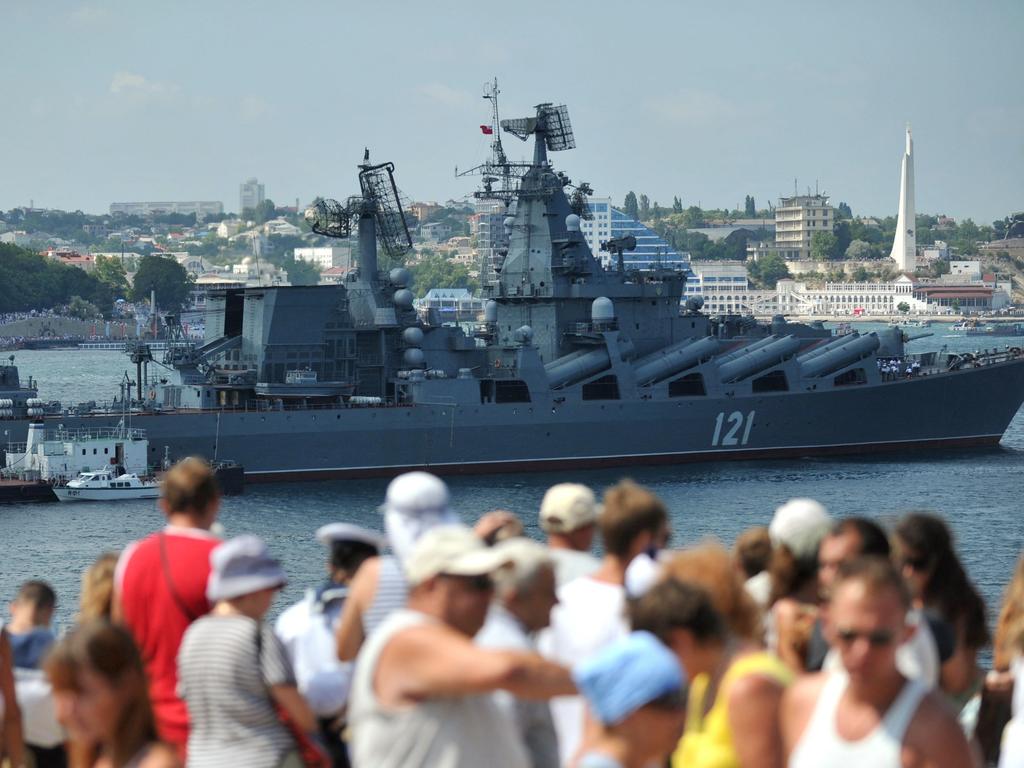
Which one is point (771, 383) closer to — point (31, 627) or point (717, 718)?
point (31, 627)

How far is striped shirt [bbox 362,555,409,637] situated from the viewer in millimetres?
6469

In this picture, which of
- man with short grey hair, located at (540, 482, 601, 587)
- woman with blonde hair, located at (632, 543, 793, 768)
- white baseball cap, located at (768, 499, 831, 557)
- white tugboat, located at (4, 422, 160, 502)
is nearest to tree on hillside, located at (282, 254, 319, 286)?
white tugboat, located at (4, 422, 160, 502)

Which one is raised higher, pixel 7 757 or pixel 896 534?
pixel 896 534

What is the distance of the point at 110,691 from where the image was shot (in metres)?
4.88

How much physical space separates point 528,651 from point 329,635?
222cm

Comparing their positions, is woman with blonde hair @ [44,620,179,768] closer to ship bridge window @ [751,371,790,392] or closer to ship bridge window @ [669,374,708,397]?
ship bridge window @ [669,374,708,397]

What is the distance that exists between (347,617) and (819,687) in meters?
2.10

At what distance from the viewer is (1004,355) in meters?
47.8

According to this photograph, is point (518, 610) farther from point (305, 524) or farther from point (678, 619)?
point (305, 524)

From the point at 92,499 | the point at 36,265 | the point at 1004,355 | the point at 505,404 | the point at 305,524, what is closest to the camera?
the point at 305,524

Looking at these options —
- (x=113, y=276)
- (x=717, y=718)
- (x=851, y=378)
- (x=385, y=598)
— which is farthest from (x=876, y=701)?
(x=113, y=276)

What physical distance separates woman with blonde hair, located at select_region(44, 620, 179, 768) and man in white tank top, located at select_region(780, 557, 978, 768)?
6.13 ft

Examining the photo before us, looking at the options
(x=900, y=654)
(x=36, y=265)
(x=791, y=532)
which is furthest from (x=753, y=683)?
(x=36, y=265)

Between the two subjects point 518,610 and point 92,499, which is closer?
point 518,610
